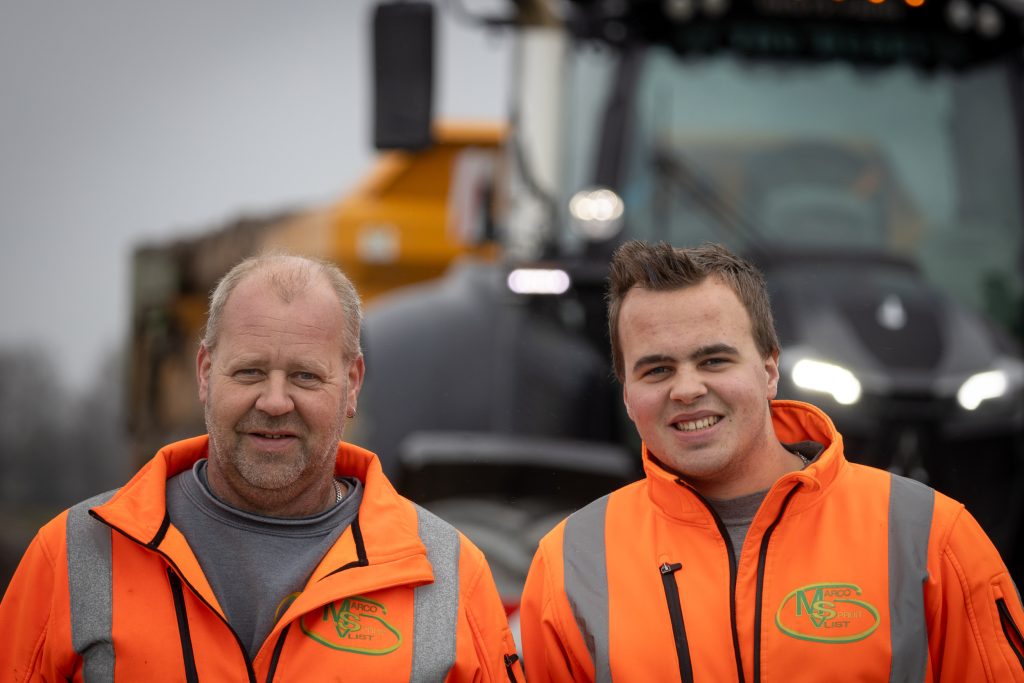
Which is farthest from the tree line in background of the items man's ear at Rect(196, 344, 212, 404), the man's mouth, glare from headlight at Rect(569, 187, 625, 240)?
the man's mouth

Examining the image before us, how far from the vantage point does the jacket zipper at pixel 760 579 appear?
7.01 feet

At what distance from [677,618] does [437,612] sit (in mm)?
408

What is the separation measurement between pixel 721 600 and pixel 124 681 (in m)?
0.99

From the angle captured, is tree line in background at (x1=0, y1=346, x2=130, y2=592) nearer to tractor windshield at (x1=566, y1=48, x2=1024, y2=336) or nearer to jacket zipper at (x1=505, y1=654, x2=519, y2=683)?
tractor windshield at (x1=566, y1=48, x2=1024, y2=336)

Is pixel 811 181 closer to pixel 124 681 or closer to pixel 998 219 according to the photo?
pixel 998 219

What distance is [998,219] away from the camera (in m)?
4.53

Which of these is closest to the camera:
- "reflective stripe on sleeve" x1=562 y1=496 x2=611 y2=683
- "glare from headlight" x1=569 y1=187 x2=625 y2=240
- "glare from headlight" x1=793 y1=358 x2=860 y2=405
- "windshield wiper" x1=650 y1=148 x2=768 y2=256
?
"reflective stripe on sleeve" x1=562 y1=496 x2=611 y2=683

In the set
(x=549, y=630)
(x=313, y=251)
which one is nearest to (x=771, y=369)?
(x=549, y=630)

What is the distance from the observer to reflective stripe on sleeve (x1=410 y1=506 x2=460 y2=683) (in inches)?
86.2

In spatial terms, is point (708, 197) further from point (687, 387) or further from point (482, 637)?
point (482, 637)

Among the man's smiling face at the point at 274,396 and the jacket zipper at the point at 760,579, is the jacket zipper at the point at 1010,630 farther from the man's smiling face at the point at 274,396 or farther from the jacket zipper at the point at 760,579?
the man's smiling face at the point at 274,396

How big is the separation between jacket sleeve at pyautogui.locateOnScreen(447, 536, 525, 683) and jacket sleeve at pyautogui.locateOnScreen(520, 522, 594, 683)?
4cm

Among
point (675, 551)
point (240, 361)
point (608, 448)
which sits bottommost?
point (608, 448)

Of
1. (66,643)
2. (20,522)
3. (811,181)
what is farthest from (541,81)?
(20,522)
